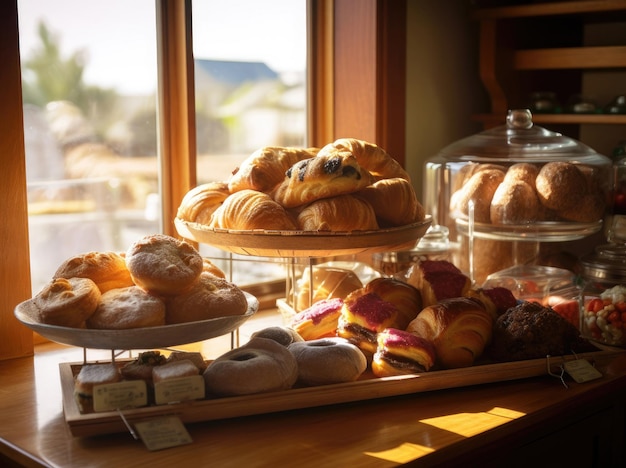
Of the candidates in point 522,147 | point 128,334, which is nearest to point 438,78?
point 522,147

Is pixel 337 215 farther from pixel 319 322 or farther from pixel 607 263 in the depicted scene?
pixel 607 263

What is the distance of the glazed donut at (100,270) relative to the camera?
4.42ft

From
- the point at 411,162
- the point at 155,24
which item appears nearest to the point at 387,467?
the point at 155,24

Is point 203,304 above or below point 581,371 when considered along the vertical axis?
above

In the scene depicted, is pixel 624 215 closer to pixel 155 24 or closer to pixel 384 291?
pixel 384 291

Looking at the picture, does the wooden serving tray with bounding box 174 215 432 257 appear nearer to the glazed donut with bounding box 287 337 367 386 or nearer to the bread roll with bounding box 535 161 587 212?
the glazed donut with bounding box 287 337 367 386

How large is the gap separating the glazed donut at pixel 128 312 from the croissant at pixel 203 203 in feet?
1.04

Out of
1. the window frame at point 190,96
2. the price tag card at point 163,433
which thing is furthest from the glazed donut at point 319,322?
the window frame at point 190,96

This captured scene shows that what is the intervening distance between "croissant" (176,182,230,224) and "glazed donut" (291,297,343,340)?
0.26m

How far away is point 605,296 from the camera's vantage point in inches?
67.9

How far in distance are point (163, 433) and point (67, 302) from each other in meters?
0.24

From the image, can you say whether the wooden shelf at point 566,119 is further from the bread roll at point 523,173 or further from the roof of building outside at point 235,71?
the roof of building outside at point 235,71

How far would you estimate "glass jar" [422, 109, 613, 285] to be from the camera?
189 centimetres

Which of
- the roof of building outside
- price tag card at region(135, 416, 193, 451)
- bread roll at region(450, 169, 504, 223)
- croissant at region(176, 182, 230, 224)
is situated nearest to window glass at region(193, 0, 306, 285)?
the roof of building outside
